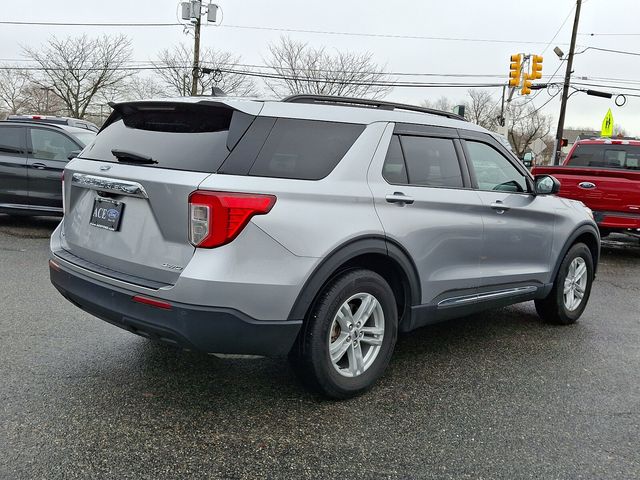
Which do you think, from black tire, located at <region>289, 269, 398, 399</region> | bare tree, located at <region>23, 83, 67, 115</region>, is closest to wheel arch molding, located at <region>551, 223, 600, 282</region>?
black tire, located at <region>289, 269, 398, 399</region>

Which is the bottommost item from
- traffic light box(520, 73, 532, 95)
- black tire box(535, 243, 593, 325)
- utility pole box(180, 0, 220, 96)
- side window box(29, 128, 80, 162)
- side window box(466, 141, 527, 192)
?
black tire box(535, 243, 593, 325)

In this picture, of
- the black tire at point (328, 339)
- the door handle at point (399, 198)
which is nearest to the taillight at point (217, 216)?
the black tire at point (328, 339)

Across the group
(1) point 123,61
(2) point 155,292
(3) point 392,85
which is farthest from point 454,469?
(1) point 123,61

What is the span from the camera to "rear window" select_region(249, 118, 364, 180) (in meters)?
2.97

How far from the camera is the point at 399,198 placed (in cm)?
343

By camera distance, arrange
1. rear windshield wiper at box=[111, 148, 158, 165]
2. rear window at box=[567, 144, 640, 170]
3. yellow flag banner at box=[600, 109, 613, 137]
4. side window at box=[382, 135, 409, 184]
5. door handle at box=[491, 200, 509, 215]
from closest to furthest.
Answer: rear windshield wiper at box=[111, 148, 158, 165]
side window at box=[382, 135, 409, 184]
door handle at box=[491, 200, 509, 215]
rear window at box=[567, 144, 640, 170]
yellow flag banner at box=[600, 109, 613, 137]

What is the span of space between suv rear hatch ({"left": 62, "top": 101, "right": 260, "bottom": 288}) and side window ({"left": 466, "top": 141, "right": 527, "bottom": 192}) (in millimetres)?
1853

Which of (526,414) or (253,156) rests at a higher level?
(253,156)

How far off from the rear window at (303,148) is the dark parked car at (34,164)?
6655mm

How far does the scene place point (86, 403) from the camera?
10.4 feet

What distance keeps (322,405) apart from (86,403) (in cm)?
133

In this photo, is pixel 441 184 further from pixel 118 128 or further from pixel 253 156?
pixel 118 128

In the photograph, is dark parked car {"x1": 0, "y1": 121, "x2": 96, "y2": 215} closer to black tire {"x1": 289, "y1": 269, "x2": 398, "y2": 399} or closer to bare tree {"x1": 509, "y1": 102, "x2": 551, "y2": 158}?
black tire {"x1": 289, "y1": 269, "x2": 398, "y2": 399}

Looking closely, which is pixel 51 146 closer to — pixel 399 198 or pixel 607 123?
pixel 399 198
